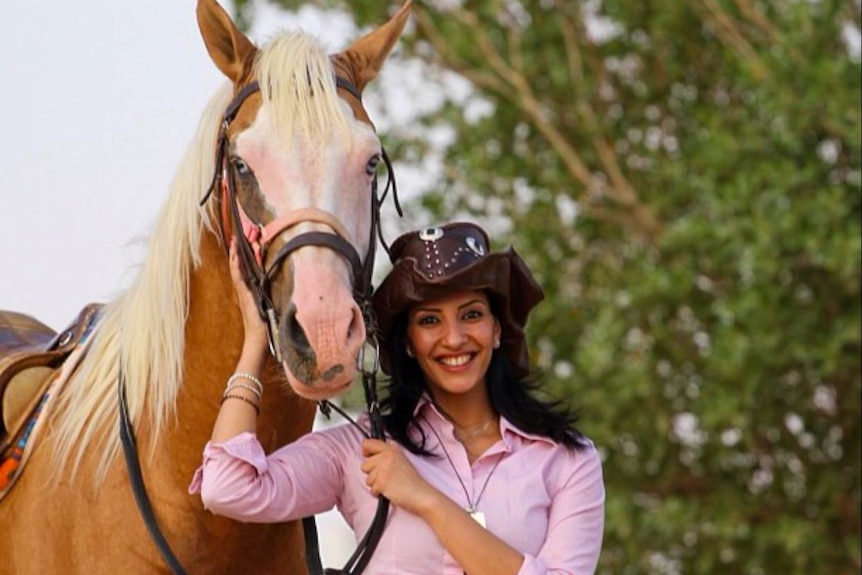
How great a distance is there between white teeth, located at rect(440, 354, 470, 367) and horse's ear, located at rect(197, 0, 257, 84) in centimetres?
77

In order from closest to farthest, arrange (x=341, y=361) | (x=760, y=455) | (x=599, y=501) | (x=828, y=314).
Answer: (x=341, y=361) → (x=599, y=501) → (x=828, y=314) → (x=760, y=455)

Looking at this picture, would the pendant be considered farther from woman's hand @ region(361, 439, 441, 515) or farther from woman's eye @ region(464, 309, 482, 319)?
woman's eye @ region(464, 309, 482, 319)

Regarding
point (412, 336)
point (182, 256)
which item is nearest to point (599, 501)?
point (412, 336)

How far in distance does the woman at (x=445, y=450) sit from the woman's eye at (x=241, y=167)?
18 centimetres

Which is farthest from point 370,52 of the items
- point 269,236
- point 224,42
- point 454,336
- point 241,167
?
point 454,336

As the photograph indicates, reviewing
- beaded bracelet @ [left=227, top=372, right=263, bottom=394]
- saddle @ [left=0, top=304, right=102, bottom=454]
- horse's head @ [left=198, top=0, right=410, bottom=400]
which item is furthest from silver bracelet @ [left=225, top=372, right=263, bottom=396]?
saddle @ [left=0, top=304, right=102, bottom=454]

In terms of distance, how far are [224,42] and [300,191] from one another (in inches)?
19.4

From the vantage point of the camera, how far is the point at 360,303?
391 cm

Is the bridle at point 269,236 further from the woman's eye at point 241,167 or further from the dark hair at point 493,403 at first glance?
the dark hair at point 493,403

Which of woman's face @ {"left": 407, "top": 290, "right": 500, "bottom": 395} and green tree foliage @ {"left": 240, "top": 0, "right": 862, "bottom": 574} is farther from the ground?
green tree foliage @ {"left": 240, "top": 0, "right": 862, "bottom": 574}

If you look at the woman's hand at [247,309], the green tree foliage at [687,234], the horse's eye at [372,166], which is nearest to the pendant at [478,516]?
the woman's hand at [247,309]

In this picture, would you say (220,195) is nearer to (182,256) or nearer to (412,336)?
(182,256)

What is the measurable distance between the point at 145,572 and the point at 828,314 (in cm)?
694

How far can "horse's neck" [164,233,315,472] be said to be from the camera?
4.22m
